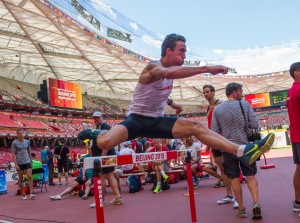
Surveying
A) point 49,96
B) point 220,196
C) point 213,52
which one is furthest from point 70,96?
point 220,196

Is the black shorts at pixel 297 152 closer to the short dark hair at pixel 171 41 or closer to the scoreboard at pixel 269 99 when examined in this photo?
the short dark hair at pixel 171 41

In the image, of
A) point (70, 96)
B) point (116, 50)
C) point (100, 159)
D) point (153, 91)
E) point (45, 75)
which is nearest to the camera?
point (100, 159)

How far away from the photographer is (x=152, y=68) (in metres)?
3.66

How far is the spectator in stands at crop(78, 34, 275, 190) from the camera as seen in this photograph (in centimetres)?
378

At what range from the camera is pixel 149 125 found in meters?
4.00

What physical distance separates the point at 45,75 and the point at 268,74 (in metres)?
33.3

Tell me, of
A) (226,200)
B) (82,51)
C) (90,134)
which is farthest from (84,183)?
(82,51)

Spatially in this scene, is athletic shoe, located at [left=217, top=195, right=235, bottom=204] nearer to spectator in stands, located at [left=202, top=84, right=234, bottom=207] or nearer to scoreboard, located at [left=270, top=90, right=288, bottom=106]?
spectator in stands, located at [left=202, top=84, right=234, bottom=207]

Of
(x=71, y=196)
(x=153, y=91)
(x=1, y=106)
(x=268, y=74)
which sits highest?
(x=268, y=74)

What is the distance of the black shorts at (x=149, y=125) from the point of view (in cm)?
394

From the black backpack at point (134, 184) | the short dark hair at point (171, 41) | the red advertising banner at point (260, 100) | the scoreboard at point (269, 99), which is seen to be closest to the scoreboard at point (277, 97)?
the scoreboard at point (269, 99)

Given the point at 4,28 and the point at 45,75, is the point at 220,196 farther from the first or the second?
the point at 45,75

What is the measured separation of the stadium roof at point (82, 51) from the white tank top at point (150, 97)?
23.5 metres

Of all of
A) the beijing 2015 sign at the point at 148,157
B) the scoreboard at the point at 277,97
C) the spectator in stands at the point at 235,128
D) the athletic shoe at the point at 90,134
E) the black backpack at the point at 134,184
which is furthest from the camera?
the scoreboard at the point at 277,97
